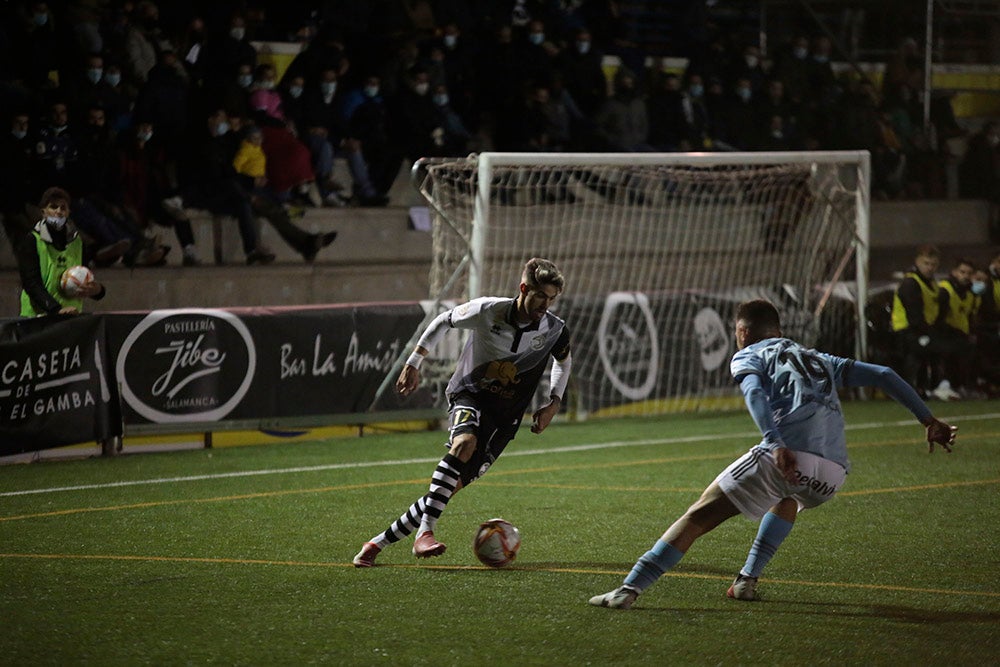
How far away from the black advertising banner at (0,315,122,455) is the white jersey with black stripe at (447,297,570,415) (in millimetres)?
4983

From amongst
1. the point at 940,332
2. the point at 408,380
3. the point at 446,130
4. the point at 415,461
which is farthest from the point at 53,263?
the point at 940,332

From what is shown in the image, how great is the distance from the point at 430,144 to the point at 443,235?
3009 mm

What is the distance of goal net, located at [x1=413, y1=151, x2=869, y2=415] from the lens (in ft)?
50.3

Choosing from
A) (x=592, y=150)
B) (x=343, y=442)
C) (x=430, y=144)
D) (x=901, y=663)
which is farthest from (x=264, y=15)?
(x=901, y=663)

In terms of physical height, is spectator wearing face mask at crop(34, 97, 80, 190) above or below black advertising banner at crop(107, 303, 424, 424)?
above

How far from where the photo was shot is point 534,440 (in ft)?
45.2

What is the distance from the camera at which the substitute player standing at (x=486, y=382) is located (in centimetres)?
790

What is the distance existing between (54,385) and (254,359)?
1825mm

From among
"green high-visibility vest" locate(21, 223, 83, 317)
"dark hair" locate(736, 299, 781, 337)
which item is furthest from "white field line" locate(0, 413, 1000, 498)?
"dark hair" locate(736, 299, 781, 337)

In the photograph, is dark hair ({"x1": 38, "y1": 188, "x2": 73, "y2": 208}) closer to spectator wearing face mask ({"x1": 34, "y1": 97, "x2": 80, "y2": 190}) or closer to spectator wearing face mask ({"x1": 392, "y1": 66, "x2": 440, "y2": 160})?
spectator wearing face mask ({"x1": 34, "y1": 97, "x2": 80, "y2": 190})

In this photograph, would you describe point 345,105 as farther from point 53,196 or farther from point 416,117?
point 53,196

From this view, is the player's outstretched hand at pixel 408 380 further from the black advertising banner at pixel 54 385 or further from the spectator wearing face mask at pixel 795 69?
the spectator wearing face mask at pixel 795 69

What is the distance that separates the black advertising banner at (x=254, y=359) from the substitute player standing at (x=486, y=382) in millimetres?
5088

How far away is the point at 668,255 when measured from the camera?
58.7 feet
